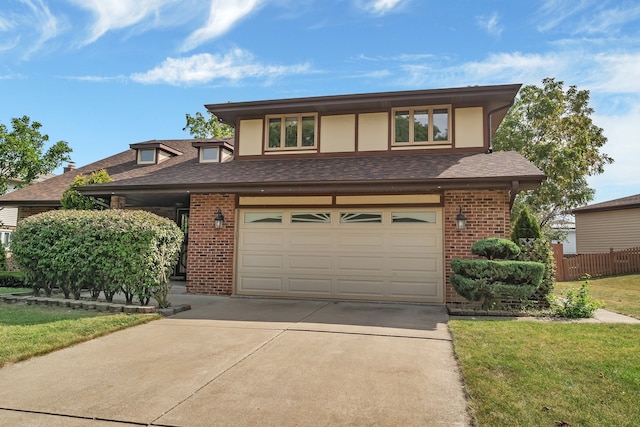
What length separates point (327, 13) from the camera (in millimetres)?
10406

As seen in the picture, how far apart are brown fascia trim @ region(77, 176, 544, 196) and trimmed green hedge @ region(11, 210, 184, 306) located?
6.86 ft

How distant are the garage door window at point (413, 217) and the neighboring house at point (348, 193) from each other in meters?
0.02

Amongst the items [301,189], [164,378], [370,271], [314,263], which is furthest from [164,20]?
[164,378]

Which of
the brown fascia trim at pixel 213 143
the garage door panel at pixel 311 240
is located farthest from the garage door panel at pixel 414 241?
the brown fascia trim at pixel 213 143

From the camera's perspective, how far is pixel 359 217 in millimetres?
9773

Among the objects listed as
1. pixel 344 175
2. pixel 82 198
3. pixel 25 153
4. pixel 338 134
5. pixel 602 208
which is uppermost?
pixel 25 153

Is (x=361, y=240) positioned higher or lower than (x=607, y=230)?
lower

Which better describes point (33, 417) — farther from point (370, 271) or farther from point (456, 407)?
point (370, 271)

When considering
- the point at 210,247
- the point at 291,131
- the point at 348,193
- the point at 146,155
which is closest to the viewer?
the point at 348,193

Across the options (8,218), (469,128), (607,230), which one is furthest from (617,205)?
(8,218)

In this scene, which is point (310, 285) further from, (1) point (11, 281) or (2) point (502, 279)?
(1) point (11, 281)

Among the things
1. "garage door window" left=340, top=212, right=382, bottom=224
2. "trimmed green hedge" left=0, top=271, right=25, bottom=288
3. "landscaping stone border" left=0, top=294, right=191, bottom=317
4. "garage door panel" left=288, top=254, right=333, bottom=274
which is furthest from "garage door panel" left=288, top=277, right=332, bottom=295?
"trimmed green hedge" left=0, top=271, right=25, bottom=288

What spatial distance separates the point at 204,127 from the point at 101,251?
71.0ft

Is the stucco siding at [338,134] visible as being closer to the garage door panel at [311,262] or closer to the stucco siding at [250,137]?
the stucco siding at [250,137]
